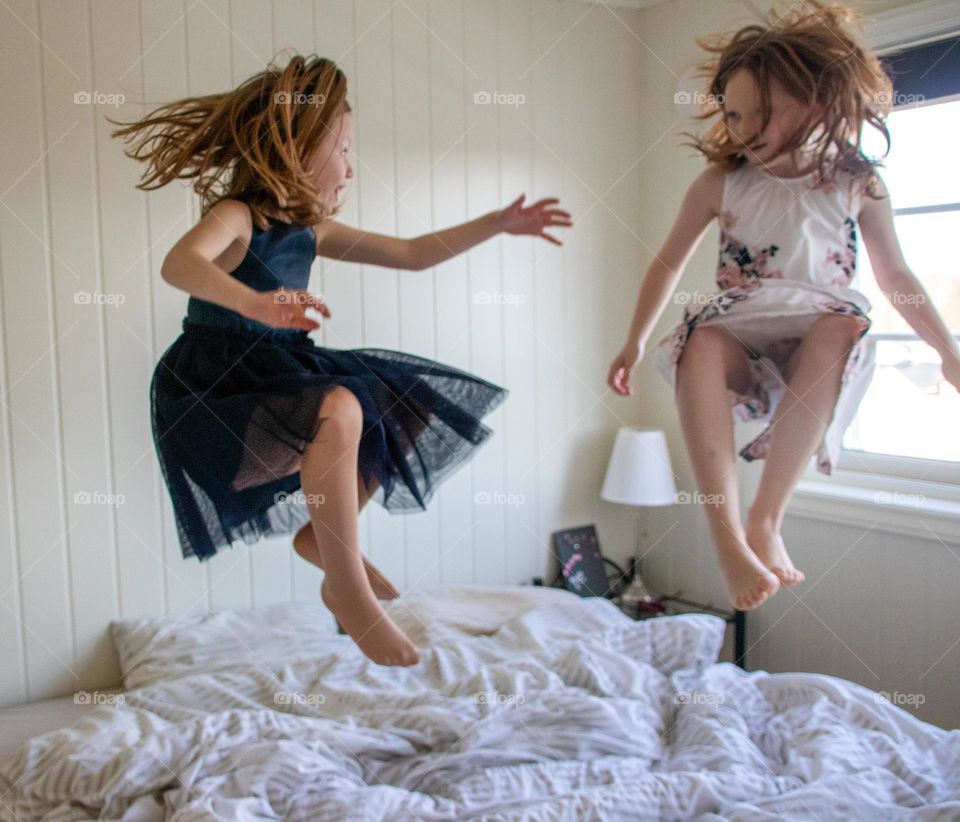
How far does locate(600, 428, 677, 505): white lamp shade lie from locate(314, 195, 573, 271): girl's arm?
1598 millimetres

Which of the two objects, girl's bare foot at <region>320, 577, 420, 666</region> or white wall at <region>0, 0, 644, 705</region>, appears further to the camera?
white wall at <region>0, 0, 644, 705</region>

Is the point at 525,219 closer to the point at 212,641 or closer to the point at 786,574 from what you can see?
the point at 786,574

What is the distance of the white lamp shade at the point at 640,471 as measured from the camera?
304 centimetres

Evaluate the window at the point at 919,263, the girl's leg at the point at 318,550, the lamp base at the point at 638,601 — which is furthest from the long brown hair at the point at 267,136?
the lamp base at the point at 638,601

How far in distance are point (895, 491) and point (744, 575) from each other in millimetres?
→ 1610

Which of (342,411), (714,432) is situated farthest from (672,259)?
(342,411)

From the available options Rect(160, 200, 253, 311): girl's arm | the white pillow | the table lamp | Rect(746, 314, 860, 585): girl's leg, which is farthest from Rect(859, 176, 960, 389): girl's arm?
the table lamp

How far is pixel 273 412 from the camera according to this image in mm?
1246

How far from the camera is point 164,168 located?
1.35 metres

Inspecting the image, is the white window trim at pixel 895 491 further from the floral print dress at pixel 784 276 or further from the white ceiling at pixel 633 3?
the floral print dress at pixel 784 276

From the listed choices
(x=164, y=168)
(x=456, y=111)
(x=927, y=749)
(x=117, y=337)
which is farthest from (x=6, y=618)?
(x=927, y=749)

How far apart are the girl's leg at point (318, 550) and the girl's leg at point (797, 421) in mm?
554

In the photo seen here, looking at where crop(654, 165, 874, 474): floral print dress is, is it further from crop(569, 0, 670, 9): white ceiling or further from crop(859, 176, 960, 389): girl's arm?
crop(569, 0, 670, 9): white ceiling

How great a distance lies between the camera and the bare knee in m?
1.23
